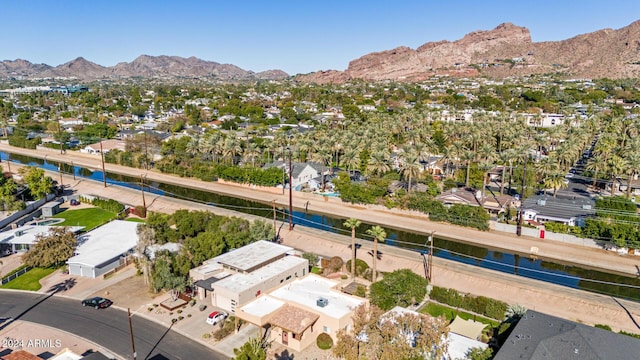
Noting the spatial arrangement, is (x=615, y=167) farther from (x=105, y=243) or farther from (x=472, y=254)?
(x=105, y=243)

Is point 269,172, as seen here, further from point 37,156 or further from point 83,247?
point 37,156

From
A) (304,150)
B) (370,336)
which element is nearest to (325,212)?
(304,150)

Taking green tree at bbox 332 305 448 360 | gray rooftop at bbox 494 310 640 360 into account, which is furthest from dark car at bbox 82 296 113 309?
gray rooftop at bbox 494 310 640 360

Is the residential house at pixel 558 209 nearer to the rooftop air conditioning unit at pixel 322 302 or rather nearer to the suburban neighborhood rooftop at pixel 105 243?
the rooftop air conditioning unit at pixel 322 302

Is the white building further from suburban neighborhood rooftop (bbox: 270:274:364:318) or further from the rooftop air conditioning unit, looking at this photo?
the rooftop air conditioning unit

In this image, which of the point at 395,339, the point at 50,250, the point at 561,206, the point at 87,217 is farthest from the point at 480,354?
the point at 87,217

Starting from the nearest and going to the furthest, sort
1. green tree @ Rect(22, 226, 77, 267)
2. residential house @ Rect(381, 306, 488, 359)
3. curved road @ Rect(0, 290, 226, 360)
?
residential house @ Rect(381, 306, 488, 359)
curved road @ Rect(0, 290, 226, 360)
green tree @ Rect(22, 226, 77, 267)
